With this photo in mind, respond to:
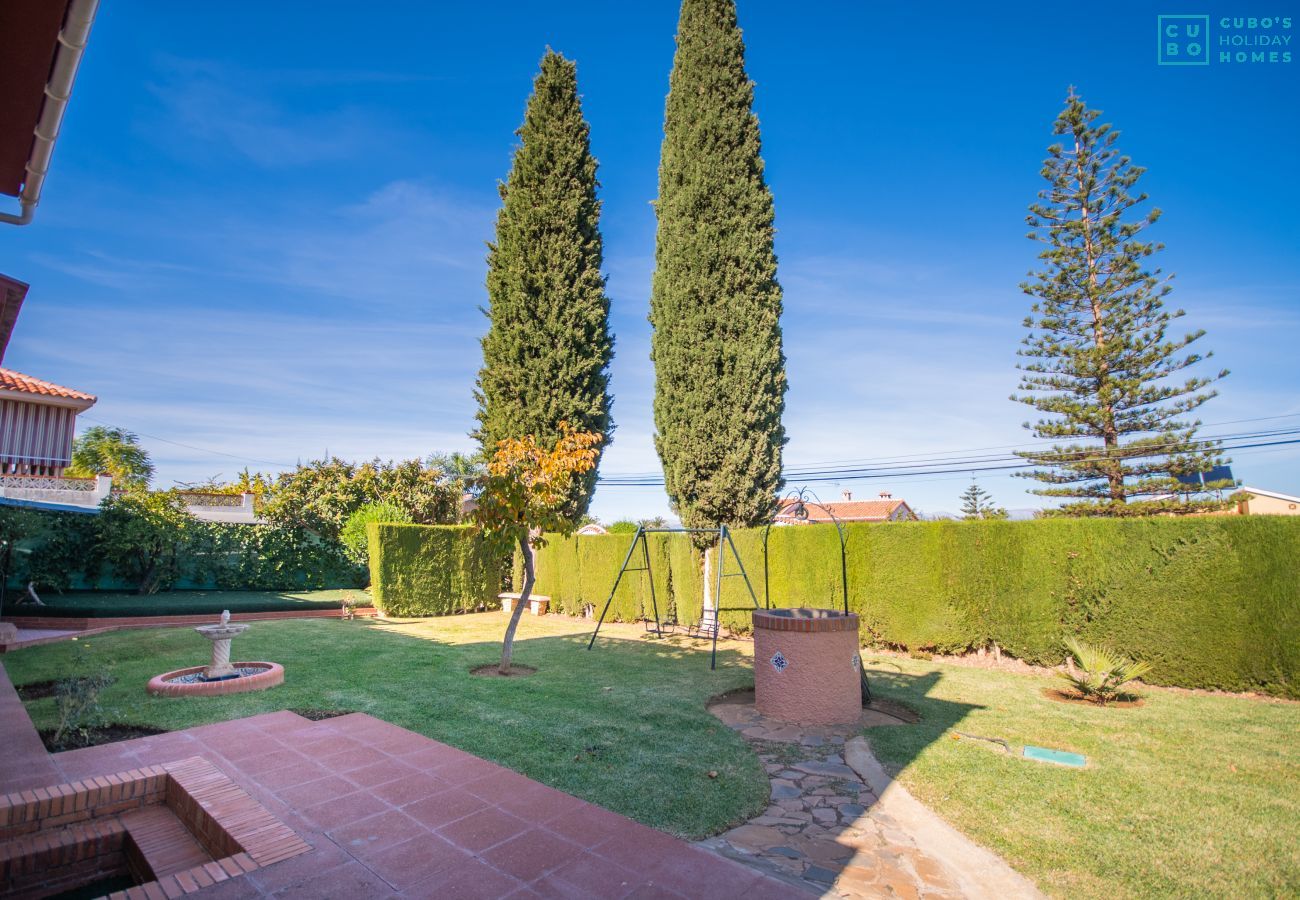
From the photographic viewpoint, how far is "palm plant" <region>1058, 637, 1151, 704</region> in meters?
6.87

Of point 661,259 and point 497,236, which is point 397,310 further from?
point 661,259

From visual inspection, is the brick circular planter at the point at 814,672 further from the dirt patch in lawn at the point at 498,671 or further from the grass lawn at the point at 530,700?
the dirt patch in lawn at the point at 498,671

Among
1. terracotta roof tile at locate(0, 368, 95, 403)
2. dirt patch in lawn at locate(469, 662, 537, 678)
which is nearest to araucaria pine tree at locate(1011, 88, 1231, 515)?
dirt patch in lawn at locate(469, 662, 537, 678)

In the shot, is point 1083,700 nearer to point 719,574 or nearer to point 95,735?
point 719,574

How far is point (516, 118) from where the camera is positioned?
17969 millimetres

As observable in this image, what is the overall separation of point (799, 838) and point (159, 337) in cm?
1922

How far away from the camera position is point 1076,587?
8383 mm

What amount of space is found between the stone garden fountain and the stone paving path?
5523mm

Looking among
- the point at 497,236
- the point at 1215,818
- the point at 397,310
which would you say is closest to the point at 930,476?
the point at 497,236

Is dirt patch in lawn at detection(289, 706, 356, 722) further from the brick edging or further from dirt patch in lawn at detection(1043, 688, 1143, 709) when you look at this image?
dirt patch in lawn at detection(1043, 688, 1143, 709)

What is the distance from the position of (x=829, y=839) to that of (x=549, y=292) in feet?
50.5

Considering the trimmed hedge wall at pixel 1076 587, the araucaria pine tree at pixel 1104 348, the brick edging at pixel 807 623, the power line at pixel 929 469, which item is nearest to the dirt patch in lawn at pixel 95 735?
the brick edging at pixel 807 623

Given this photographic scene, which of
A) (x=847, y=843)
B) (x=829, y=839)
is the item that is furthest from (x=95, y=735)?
(x=847, y=843)

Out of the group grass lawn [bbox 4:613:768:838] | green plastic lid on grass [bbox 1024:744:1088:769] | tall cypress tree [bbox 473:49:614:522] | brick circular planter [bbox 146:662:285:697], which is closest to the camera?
grass lawn [bbox 4:613:768:838]
